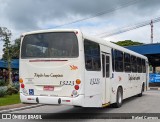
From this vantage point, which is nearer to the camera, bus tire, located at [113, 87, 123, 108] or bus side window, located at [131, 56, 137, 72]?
bus tire, located at [113, 87, 123, 108]

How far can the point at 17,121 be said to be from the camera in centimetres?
1143

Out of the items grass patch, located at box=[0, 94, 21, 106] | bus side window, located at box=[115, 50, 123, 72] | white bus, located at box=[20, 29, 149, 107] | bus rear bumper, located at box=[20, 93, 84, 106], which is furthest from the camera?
grass patch, located at box=[0, 94, 21, 106]

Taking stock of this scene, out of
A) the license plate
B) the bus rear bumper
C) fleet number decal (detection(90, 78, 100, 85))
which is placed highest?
fleet number decal (detection(90, 78, 100, 85))

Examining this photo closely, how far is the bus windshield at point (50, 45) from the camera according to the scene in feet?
37.4

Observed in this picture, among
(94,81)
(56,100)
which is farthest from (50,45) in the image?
(94,81)

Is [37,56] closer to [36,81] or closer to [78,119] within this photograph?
[36,81]

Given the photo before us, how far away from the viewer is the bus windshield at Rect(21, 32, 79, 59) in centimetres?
1139

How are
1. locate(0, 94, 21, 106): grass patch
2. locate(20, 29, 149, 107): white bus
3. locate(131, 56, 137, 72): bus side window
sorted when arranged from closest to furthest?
1. locate(20, 29, 149, 107): white bus
2. locate(0, 94, 21, 106): grass patch
3. locate(131, 56, 137, 72): bus side window

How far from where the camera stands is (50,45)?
11.7 meters

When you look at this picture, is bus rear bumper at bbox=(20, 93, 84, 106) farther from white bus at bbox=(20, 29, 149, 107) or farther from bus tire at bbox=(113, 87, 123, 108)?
bus tire at bbox=(113, 87, 123, 108)

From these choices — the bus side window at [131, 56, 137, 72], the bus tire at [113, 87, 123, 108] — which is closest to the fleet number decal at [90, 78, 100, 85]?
the bus tire at [113, 87, 123, 108]

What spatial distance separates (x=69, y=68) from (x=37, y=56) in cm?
136

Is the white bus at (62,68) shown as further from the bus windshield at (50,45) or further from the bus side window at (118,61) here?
the bus side window at (118,61)

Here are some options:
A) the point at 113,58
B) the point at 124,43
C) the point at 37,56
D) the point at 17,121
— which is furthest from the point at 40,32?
the point at 124,43
